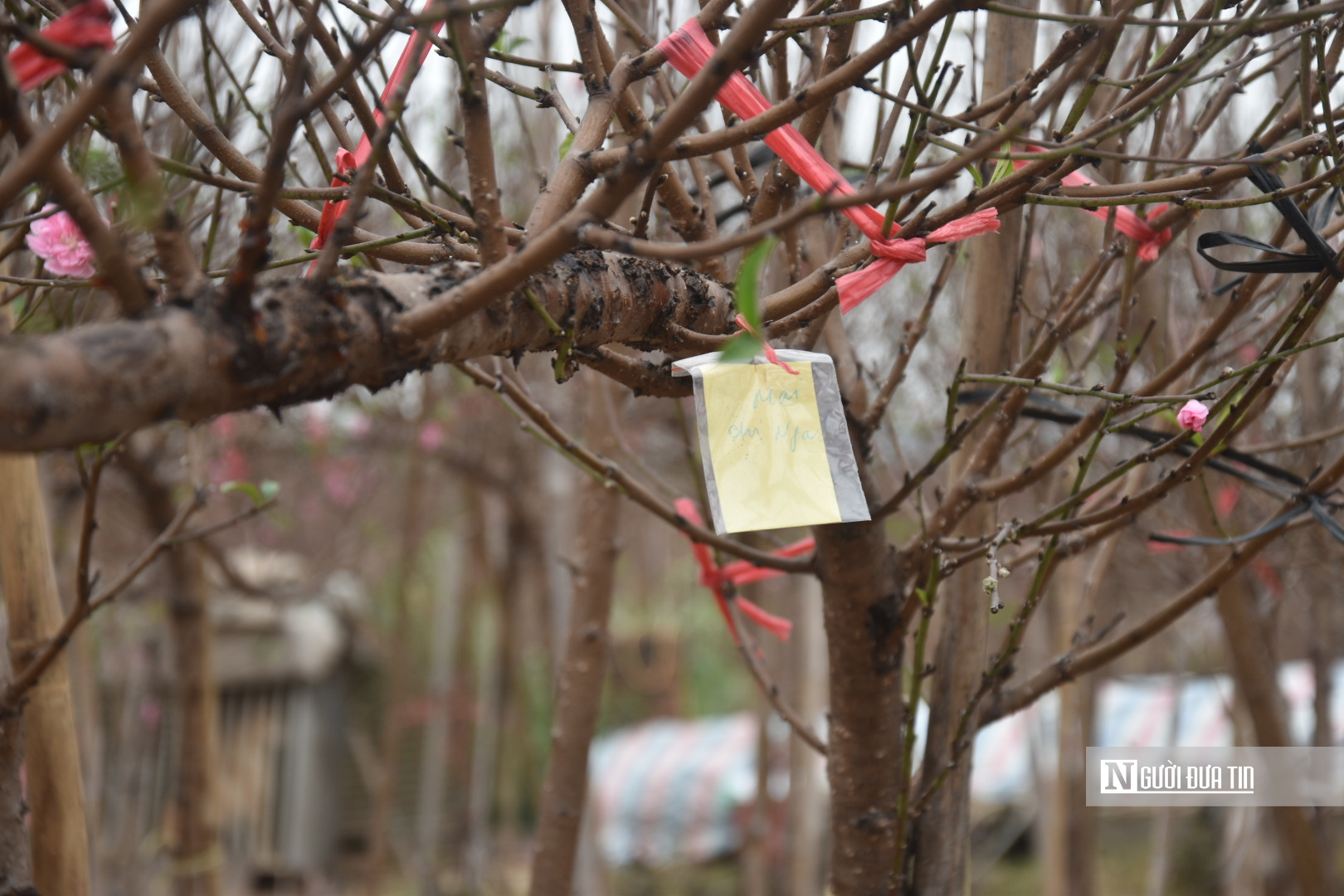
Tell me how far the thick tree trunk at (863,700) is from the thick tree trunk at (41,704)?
1.10 metres

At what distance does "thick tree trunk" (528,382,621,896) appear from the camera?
6.57 ft

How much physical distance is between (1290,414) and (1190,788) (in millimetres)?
1682

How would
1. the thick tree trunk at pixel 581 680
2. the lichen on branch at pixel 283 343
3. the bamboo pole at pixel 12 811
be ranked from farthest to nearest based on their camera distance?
the thick tree trunk at pixel 581 680 → the bamboo pole at pixel 12 811 → the lichen on branch at pixel 283 343

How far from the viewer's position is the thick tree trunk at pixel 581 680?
6.57 ft

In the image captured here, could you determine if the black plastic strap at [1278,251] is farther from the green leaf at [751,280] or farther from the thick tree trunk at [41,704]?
the thick tree trunk at [41,704]

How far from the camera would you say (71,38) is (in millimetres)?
675

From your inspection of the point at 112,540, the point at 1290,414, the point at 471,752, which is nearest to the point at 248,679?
the point at 471,752

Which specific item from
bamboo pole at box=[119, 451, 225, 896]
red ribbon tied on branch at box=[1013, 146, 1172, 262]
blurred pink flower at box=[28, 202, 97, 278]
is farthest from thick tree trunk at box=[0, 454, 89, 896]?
red ribbon tied on branch at box=[1013, 146, 1172, 262]

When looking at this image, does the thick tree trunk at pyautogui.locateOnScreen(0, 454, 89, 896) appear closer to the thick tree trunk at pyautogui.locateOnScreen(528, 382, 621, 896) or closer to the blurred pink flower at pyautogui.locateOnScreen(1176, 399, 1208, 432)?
the thick tree trunk at pyautogui.locateOnScreen(528, 382, 621, 896)

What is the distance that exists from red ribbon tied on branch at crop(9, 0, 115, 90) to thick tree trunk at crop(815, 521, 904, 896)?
0.85 metres

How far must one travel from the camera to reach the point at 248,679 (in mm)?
6754

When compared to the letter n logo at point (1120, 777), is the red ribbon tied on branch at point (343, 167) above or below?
above

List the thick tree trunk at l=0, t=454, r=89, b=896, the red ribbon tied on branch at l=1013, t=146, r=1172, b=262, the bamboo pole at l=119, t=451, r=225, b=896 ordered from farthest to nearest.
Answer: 1. the bamboo pole at l=119, t=451, r=225, b=896
2. the thick tree trunk at l=0, t=454, r=89, b=896
3. the red ribbon tied on branch at l=1013, t=146, r=1172, b=262

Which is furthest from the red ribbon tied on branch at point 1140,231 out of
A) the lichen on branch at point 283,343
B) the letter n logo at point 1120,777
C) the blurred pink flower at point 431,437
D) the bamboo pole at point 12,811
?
the blurred pink flower at point 431,437
